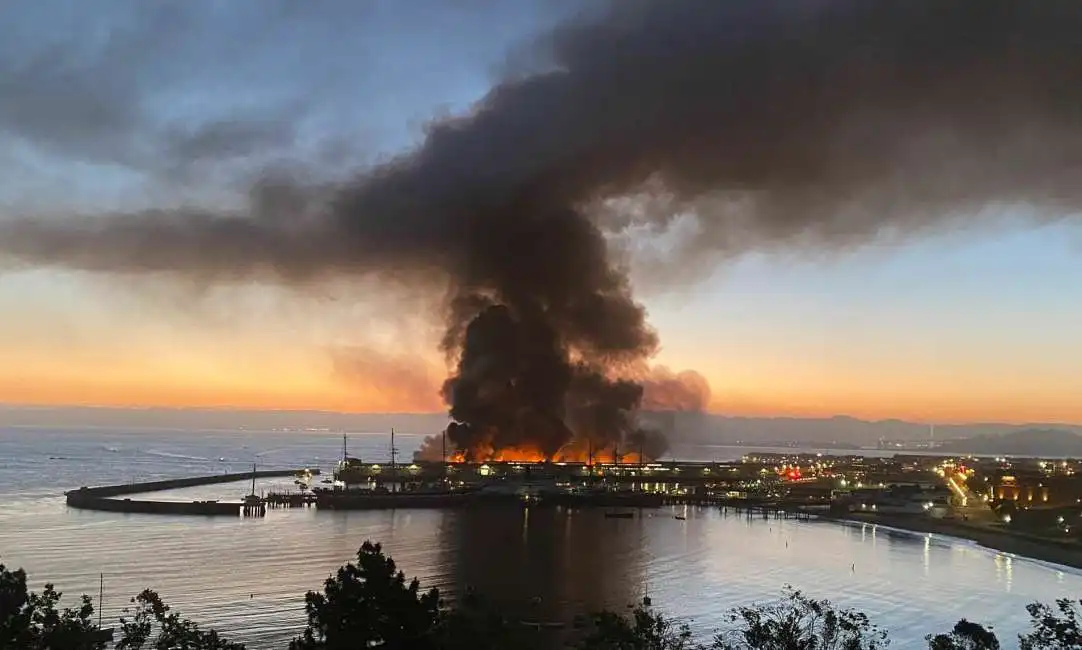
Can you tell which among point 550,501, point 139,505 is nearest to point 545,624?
point 139,505

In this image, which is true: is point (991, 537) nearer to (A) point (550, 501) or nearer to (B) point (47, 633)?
(A) point (550, 501)

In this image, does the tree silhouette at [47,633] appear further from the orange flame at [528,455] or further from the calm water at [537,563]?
the orange flame at [528,455]

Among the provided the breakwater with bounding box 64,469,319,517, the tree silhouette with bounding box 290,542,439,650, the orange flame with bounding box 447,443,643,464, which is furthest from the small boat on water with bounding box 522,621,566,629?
the orange flame with bounding box 447,443,643,464

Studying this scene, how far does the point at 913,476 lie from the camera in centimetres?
15050

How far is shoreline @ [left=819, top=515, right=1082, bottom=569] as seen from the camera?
64150 mm

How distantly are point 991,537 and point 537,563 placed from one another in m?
43.2

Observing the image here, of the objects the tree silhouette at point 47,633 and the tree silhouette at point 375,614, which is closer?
the tree silhouette at point 47,633

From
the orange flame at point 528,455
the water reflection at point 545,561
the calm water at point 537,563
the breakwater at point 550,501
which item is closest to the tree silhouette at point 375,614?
the calm water at point 537,563

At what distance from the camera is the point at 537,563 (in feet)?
184

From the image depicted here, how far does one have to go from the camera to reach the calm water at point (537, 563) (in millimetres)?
43469

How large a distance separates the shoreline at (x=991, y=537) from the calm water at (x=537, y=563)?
8.07 ft

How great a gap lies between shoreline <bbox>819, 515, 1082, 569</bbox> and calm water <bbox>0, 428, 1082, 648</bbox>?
2.46m

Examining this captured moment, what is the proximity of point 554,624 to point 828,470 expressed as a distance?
137 metres

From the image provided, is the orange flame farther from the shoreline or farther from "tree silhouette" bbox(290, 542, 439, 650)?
"tree silhouette" bbox(290, 542, 439, 650)
